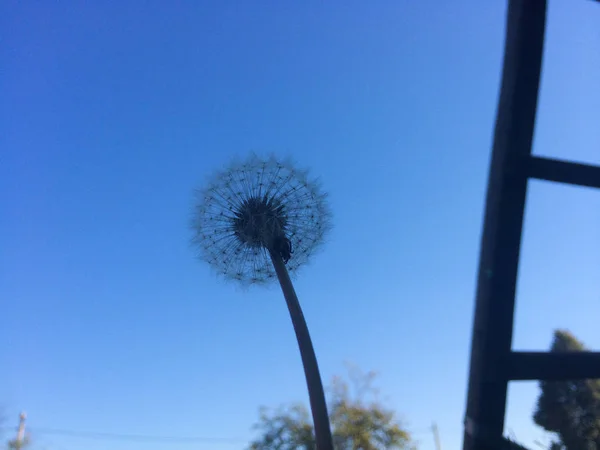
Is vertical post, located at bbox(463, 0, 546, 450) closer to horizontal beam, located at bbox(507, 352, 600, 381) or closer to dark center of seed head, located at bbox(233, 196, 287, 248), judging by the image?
horizontal beam, located at bbox(507, 352, 600, 381)

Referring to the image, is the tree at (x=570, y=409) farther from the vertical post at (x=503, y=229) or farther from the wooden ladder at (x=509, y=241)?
the vertical post at (x=503, y=229)

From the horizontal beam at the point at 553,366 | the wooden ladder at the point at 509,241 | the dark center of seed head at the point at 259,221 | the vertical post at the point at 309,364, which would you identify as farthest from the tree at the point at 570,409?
the wooden ladder at the point at 509,241

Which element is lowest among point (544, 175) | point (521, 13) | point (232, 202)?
point (544, 175)

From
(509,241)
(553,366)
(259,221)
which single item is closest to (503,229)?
(509,241)

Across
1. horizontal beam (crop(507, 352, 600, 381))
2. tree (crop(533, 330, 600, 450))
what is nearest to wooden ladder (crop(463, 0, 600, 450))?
horizontal beam (crop(507, 352, 600, 381))

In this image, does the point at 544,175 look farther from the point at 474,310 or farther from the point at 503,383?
the point at 503,383

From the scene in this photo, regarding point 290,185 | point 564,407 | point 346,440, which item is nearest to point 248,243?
point 290,185

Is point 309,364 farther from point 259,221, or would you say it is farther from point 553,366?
point 553,366
